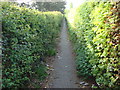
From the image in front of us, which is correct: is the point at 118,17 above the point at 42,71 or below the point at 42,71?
above

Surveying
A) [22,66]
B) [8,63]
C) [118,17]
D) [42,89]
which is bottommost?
[42,89]

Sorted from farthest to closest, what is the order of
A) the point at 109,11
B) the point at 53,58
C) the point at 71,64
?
the point at 53,58 → the point at 71,64 → the point at 109,11

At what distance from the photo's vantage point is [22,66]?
11.5ft

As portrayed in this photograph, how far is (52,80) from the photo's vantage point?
463cm

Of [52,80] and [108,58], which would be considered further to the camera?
[52,80]

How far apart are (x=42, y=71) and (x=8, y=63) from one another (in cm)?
186

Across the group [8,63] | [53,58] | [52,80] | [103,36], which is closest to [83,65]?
[52,80]

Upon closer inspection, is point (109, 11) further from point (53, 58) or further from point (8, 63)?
point (53, 58)

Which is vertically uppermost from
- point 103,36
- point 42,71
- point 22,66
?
point 103,36

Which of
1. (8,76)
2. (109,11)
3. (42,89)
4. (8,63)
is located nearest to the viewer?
(8,76)

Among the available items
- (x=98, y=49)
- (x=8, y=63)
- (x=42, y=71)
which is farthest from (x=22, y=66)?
(x=98, y=49)

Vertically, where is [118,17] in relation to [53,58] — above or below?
above

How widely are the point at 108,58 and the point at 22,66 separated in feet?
7.82

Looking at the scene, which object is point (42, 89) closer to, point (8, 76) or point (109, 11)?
point (8, 76)
